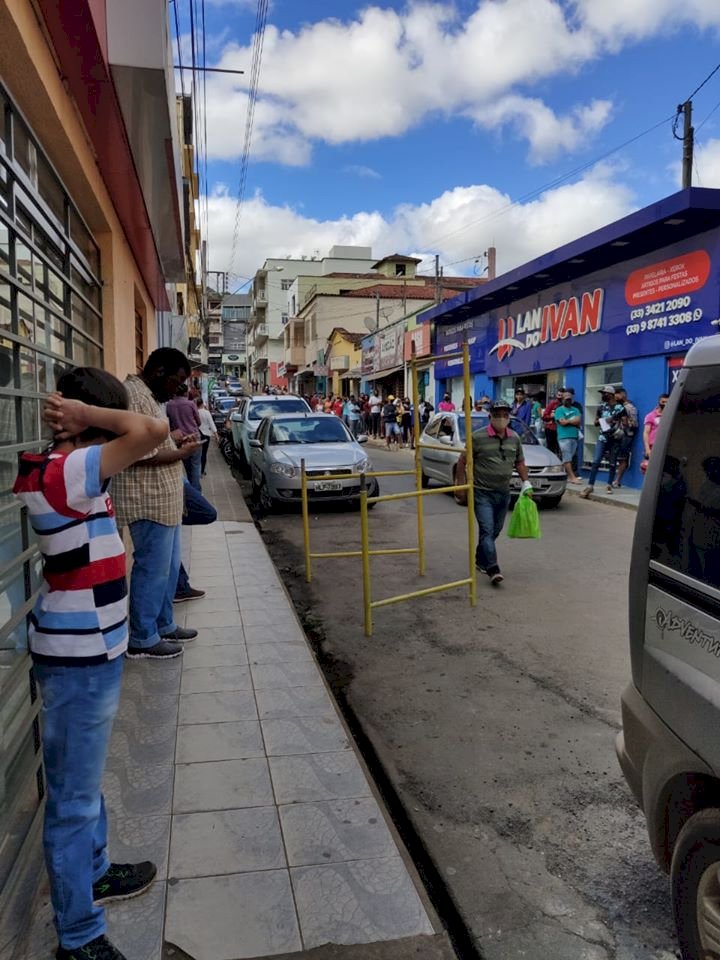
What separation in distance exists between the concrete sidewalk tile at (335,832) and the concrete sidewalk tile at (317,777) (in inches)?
2.5

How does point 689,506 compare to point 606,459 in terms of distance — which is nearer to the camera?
point 689,506

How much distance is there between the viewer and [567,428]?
14195mm

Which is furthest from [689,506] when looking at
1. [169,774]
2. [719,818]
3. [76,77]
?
[76,77]

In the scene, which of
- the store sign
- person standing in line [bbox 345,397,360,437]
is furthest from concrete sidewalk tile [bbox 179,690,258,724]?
the store sign

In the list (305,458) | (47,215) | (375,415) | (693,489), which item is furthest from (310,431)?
(375,415)

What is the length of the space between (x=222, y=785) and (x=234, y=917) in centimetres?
86

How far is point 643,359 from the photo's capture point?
13.7 m

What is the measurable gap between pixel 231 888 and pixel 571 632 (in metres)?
3.76

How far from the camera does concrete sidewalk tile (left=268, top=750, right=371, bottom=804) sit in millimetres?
3184

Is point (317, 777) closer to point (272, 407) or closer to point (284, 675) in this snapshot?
point (284, 675)

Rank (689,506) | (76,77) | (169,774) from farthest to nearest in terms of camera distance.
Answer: (76,77)
(169,774)
(689,506)

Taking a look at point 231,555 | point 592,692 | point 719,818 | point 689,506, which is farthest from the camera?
point 231,555

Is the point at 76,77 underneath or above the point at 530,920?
above

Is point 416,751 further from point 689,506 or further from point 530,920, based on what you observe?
point 689,506
